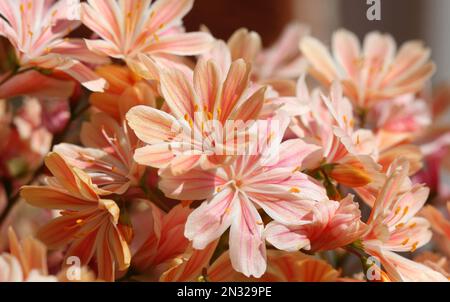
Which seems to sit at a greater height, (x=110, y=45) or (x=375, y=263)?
(x=110, y=45)

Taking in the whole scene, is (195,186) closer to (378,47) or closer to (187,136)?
(187,136)

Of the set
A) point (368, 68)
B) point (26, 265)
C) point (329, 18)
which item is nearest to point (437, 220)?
point (368, 68)

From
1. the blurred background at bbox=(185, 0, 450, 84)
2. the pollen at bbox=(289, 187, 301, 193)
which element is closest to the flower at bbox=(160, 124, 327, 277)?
the pollen at bbox=(289, 187, 301, 193)

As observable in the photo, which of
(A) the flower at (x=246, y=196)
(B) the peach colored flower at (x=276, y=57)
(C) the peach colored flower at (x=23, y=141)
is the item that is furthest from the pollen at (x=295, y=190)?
(C) the peach colored flower at (x=23, y=141)

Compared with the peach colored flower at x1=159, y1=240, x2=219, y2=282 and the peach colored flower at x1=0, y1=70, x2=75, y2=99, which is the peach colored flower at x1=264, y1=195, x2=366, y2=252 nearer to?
the peach colored flower at x1=159, y1=240, x2=219, y2=282

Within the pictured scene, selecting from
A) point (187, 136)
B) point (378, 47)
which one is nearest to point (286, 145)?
point (187, 136)

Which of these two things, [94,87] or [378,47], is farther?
[378,47]

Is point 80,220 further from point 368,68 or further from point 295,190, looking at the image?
Answer: point 368,68
